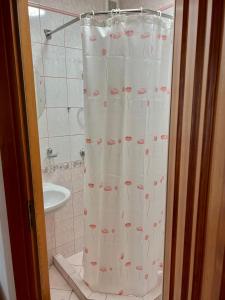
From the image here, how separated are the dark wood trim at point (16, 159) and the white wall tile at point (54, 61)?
1.14m

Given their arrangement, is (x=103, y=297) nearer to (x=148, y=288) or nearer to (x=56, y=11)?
(x=148, y=288)

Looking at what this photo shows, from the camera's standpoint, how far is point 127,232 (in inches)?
66.6

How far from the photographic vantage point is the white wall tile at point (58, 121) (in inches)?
76.4

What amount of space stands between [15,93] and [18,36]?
19 cm

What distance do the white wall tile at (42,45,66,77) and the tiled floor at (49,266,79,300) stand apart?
1785 millimetres

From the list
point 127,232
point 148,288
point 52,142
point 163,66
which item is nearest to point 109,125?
point 163,66

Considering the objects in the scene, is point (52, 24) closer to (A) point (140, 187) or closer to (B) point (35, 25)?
(B) point (35, 25)

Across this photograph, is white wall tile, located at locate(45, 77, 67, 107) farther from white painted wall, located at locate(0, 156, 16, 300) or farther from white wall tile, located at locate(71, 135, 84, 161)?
white painted wall, located at locate(0, 156, 16, 300)

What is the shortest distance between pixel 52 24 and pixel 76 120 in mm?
806

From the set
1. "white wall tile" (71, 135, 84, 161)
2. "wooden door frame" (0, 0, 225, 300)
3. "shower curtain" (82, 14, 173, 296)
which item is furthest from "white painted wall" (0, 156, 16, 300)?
"white wall tile" (71, 135, 84, 161)

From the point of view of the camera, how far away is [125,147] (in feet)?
5.14

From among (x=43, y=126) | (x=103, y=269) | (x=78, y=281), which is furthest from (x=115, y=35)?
(x=78, y=281)

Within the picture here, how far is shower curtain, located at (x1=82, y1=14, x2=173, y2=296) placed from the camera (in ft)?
4.76

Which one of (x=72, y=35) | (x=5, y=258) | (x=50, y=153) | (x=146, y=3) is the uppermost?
(x=146, y=3)
